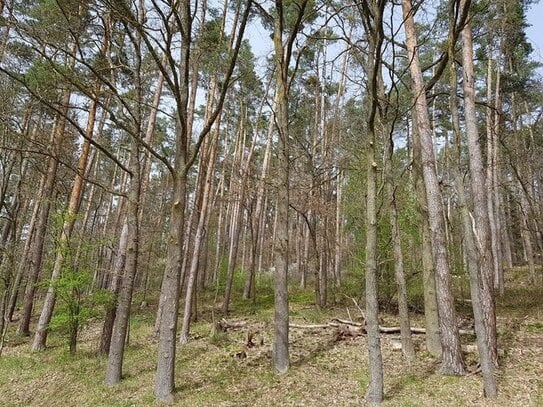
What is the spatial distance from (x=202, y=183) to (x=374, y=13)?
6.92 metres

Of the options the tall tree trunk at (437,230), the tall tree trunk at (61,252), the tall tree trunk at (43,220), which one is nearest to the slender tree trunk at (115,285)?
the tall tree trunk at (61,252)

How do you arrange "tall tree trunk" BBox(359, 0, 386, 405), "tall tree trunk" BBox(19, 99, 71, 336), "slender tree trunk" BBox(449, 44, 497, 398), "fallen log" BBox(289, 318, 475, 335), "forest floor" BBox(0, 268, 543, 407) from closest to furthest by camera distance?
"slender tree trunk" BBox(449, 44, 497, 398) → "tall tree trunk" BBox(359, 0, 386, 405) → "forest floor" BBox(0, 268, 543, 407) → "fallen log" BBox(289, 318, 475, 335) → "tall tree trunk" BBox(19, 99, 71, 336)

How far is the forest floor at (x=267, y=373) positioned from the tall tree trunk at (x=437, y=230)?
0.35 m

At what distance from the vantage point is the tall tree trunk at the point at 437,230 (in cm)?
549

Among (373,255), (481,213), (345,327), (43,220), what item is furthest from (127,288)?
(481,213)

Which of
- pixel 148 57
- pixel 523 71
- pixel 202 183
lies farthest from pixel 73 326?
pixel 523 71

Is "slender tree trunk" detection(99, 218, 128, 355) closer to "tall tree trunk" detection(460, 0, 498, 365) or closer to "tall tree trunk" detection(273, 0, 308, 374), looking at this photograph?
"tall tree trunk" detection(273, 0, 308, 374)

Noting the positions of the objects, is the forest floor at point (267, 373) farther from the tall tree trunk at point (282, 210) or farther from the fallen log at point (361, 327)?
the tall tree trunk at point (282, 210)

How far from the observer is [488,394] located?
4.59m

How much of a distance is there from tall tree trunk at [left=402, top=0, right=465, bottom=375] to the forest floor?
35cm

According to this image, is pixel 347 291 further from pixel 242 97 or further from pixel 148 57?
pixel 148 57

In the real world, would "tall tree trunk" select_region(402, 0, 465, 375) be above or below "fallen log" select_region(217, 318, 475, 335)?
above

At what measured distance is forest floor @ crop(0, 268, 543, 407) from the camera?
5039 millimetres

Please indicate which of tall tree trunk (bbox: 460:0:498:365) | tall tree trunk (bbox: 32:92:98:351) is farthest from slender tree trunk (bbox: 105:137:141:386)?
tall tree trunk (bbox: 460:0:498:365)
